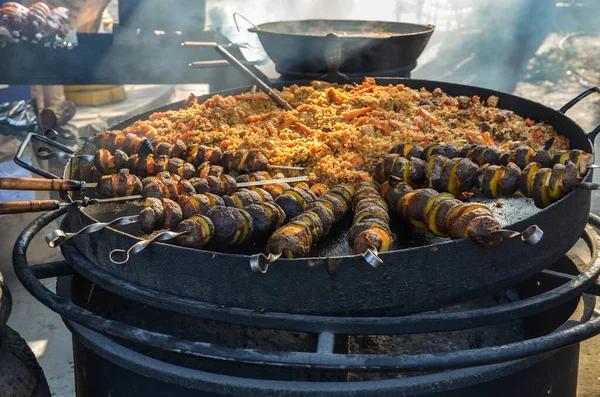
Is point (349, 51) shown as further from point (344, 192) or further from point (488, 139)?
point (344, 192)

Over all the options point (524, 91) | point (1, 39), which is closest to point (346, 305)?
point (1, 39)

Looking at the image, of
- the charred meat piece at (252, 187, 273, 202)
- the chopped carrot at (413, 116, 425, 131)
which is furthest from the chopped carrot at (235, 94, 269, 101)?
the charred meat piece at (252, 187, 273, 202)

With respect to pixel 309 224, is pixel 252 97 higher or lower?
higher

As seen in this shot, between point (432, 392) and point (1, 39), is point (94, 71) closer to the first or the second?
point (1, 39)

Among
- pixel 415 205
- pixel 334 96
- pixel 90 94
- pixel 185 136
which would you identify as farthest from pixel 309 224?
pixel 90 94

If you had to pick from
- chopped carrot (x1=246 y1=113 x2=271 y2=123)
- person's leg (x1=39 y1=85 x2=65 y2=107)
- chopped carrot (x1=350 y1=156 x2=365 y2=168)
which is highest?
chopped carrot (x1=246 y1=113 x2=271 y2=123)

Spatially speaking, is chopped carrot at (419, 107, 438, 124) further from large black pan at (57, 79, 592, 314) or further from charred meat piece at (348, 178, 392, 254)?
large black pan at (57, 79, 592, 314)
